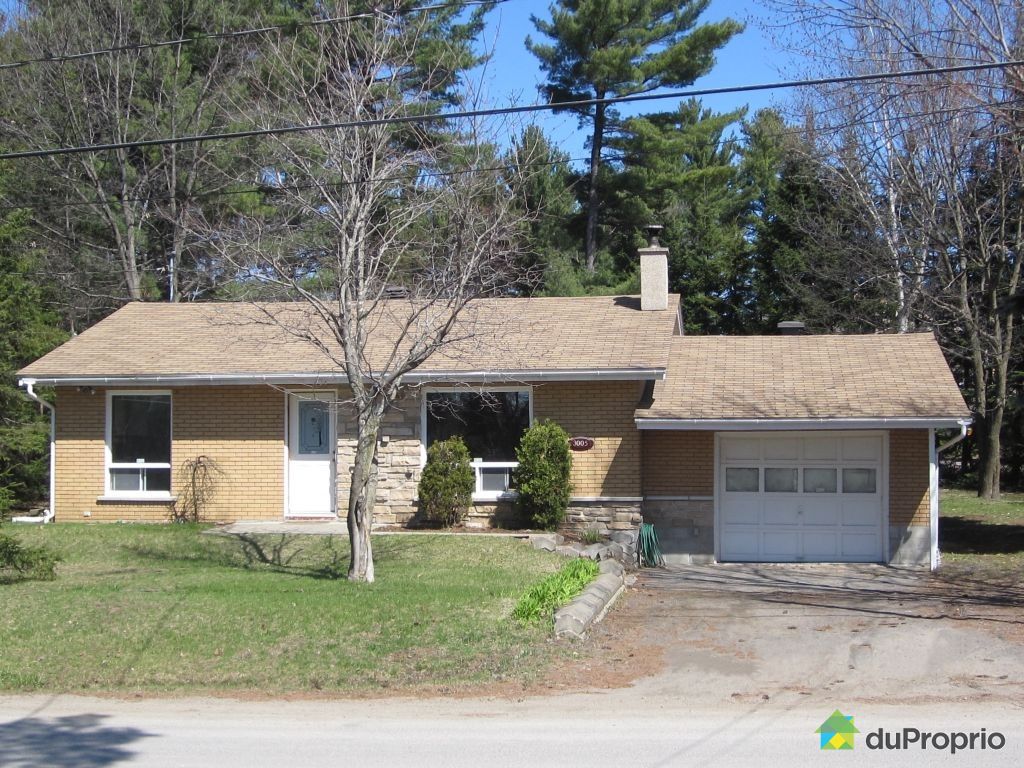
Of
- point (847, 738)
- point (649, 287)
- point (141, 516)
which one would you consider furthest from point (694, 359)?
point (847, 738)

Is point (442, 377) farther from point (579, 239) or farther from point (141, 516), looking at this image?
point (579, 239)

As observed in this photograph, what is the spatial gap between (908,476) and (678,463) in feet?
12.0

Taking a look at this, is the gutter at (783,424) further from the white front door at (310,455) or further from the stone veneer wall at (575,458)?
the white front door at (310,455)

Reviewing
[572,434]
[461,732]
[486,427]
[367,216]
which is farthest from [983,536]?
[461,732]

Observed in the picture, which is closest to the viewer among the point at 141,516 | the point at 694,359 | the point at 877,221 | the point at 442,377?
the point at 442,377

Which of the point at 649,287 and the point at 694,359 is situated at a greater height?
the point at 649,287

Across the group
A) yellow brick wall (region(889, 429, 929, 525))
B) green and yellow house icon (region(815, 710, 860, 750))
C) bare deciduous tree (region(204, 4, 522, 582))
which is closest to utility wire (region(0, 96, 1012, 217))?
bare deciduous tree (region(204, 4, 522, 582))

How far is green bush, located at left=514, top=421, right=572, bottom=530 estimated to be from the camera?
1667 cm

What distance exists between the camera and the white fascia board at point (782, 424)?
53.5 ft

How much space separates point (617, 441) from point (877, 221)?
48.1ft

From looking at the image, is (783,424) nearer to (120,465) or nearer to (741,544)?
(741,544)

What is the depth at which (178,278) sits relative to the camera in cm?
3050

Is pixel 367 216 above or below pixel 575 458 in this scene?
above

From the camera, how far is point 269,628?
34.6 feet
